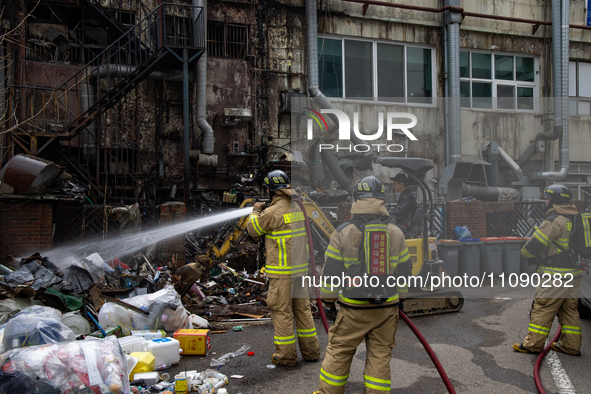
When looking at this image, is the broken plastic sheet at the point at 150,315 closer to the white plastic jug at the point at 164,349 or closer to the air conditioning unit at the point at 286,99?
the white plastic jug at the point at 164,349

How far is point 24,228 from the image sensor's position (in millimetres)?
7227

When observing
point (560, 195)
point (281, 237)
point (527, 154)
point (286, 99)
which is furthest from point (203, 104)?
point (527, 154)

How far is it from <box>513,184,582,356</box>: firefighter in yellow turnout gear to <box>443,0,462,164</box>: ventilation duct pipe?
9.03m

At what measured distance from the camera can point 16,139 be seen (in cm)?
965

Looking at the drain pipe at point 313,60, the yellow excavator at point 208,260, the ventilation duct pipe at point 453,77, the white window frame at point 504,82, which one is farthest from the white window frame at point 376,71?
the yellow excavator at point 208,260

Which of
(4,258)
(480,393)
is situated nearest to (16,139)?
(4,258)

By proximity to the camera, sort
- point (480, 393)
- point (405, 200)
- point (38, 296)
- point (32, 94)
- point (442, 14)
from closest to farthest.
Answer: point (480, 393)
point (38, 296)
point (405, 200)
point (32, 94)
point (442, 14)

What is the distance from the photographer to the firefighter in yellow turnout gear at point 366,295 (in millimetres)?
3287

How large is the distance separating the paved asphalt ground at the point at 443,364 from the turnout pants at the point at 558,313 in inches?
6.1

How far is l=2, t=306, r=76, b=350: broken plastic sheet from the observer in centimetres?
367

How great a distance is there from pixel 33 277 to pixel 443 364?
190 inches

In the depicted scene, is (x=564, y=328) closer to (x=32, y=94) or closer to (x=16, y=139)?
(x=16, y=139)

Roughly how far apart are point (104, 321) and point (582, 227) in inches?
218

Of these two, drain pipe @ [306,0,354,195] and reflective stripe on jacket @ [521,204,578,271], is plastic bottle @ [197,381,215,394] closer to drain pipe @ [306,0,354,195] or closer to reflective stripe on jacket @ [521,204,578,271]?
reflective stripe on jacket @ [521,204,578,271]
